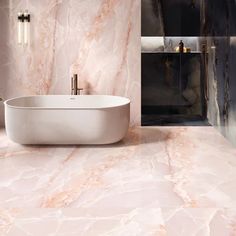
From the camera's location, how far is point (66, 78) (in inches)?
175

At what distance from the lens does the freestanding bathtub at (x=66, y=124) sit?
3.48 meters

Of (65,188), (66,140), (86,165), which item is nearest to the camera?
(65,188)

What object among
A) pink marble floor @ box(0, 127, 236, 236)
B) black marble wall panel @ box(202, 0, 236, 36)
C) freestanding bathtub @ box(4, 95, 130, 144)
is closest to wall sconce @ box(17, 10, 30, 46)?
freestanding bathtub @ box(4, 95, 130, 144)

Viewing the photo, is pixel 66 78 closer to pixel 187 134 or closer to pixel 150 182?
pixel 187 134

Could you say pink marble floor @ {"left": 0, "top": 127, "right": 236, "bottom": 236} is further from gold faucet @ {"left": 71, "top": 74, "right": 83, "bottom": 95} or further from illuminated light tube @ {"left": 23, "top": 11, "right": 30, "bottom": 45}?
illuminated light tube @ {"left": 23, "top": 11, "right": 30, "bottom": 45}

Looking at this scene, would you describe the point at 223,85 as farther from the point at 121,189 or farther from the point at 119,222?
the point at 119,222

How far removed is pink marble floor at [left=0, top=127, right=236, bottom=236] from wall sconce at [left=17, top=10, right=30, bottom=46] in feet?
4.08

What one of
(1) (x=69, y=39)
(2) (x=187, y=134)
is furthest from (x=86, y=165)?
(1) (x=69, y=39)

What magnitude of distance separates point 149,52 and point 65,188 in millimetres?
2345

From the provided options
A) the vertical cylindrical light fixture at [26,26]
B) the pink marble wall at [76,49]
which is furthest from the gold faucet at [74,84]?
the vertical cylindrical light fixture at [26,26]

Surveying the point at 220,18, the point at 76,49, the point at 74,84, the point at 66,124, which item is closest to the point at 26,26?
the point at 76,49

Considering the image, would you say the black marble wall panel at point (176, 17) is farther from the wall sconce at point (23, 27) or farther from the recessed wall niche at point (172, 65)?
the wall sconce at point (23, 27)

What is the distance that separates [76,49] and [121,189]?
2.28 meters

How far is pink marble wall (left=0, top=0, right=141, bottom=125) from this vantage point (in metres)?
4.32
